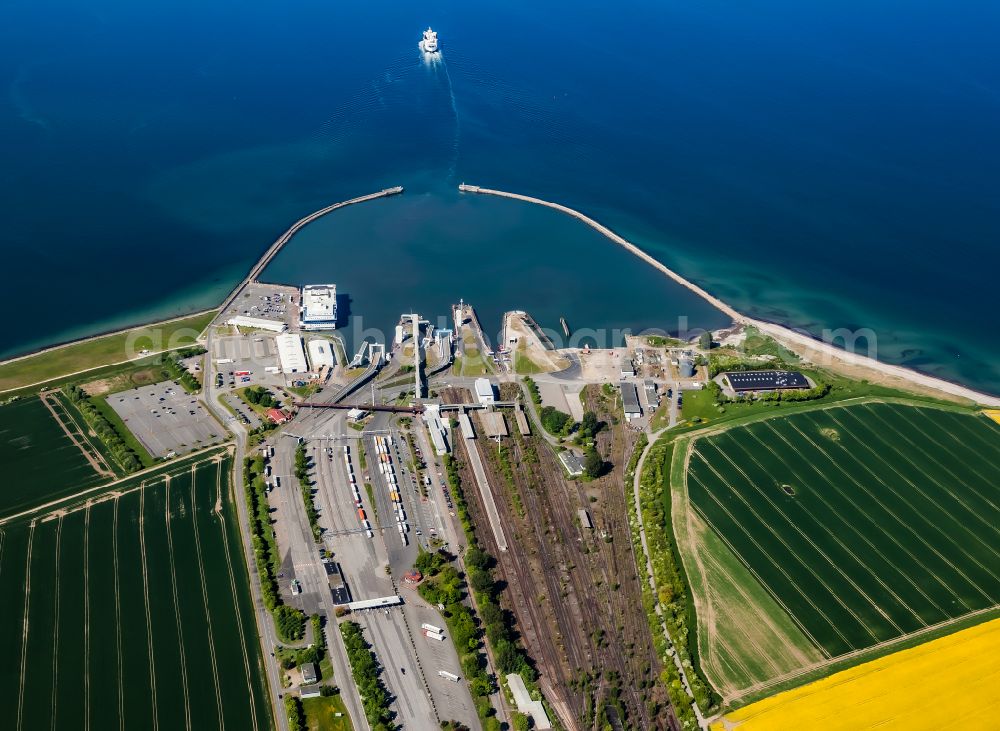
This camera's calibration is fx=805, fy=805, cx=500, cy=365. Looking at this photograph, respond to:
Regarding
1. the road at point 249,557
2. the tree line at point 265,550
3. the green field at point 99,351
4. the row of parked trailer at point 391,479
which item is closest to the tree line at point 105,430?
the green field at point 99,351

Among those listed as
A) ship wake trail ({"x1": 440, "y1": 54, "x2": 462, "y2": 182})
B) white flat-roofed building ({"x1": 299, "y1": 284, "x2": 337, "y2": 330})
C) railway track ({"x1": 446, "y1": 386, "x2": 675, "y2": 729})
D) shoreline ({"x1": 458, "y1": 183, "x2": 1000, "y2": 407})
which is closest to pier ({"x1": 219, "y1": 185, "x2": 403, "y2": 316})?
white flat-roofed building ({"x1": 299, "y1": 284, "x2": 337, "y2": 330})

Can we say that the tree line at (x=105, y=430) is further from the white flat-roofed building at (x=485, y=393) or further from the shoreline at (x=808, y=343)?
the shoreline at (x=808, y=343)

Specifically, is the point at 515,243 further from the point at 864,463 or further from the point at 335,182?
the point at 864,463

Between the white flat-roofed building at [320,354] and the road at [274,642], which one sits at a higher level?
the white flat-roofed building at [320,354]

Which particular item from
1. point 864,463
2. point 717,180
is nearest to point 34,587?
point 864,463

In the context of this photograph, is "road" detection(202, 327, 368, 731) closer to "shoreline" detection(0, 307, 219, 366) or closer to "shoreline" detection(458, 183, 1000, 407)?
"shoreline" detection(0, 307, 219, 366)
